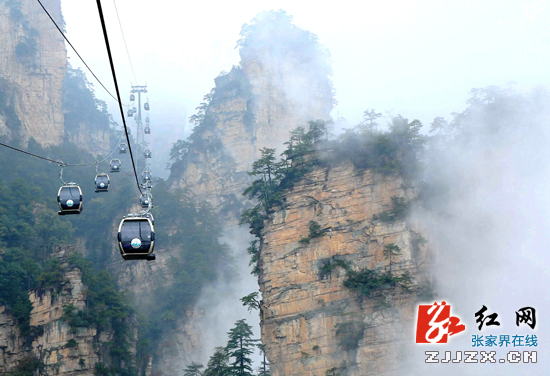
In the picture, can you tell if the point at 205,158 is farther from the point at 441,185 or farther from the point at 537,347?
the point at 537,347

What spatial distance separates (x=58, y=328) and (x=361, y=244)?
20.1 metres

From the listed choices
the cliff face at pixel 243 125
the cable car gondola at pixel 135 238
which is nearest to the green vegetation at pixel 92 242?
the cliff face at pixel 243 125

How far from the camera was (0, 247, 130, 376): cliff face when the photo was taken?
35.9 meters

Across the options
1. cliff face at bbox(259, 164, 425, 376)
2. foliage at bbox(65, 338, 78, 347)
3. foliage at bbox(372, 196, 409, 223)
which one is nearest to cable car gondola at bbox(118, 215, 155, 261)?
cliff face at bbox(259, 164, 425, 376)

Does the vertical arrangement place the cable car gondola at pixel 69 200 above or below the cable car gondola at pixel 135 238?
above

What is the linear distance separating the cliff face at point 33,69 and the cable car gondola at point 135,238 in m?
47.9

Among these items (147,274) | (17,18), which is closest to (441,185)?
(147,274)

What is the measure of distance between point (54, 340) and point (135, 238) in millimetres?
27995

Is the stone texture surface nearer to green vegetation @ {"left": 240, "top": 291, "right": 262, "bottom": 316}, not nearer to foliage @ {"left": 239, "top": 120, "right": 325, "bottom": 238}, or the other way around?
foliage @ {"left": 239, "top": 120, "right": 325, "bottom": 238}

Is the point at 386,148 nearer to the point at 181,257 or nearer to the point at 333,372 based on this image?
the point at 333,372

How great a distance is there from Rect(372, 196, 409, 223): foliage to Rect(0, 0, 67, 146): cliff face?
124ft

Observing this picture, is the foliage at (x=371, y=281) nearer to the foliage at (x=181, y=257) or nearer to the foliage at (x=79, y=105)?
the foliage at (x=181, y=257)

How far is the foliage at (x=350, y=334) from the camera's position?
32.7 meters

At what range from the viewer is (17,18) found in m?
58.1
